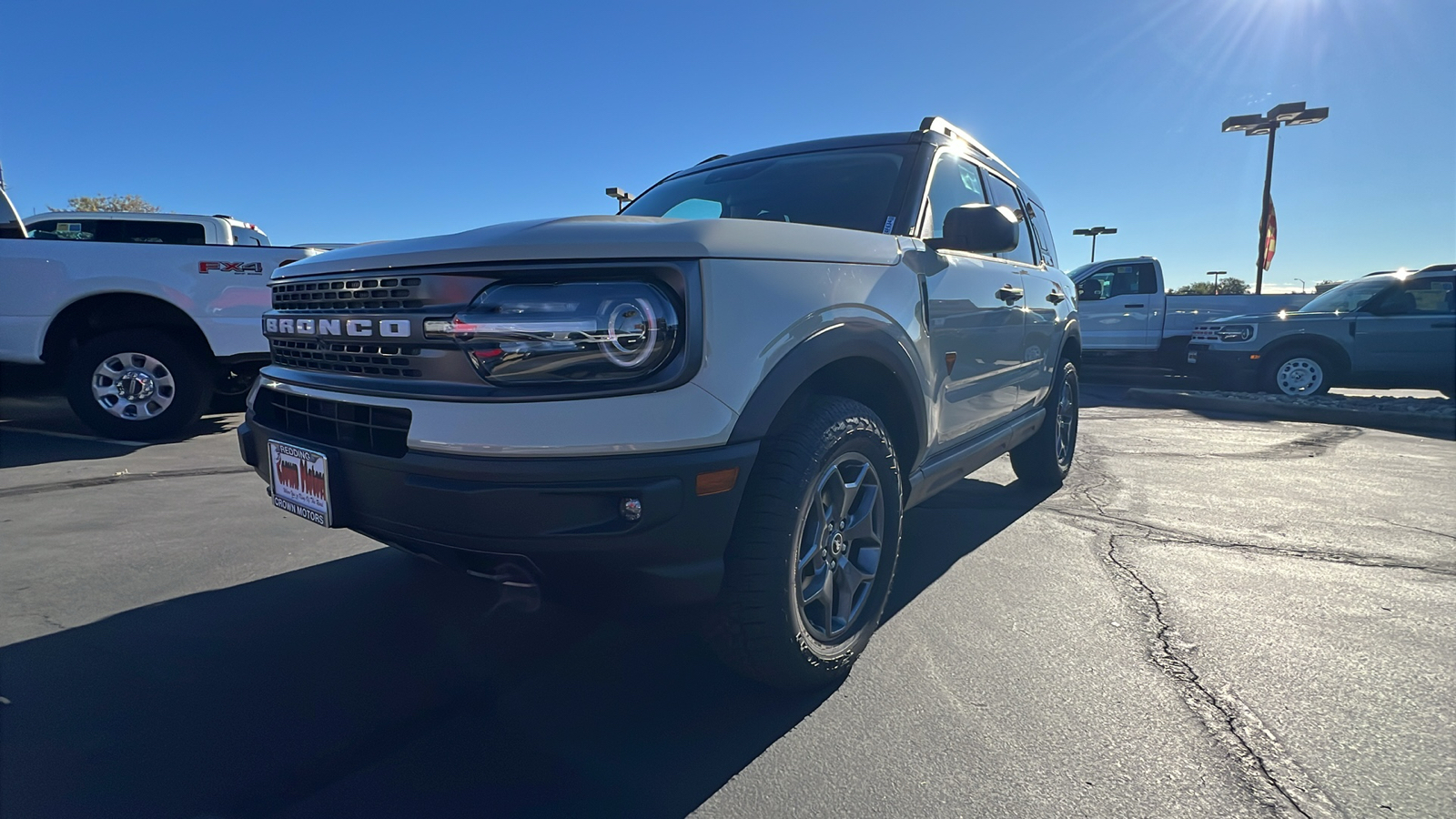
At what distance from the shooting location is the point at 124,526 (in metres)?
3.68

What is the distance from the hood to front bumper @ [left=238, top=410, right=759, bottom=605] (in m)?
0.46

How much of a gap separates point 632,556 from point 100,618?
2.12 m

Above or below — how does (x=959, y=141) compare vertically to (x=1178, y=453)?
above

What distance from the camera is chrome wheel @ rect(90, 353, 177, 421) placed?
5.59 metres

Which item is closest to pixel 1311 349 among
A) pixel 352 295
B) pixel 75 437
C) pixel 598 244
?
pixel 598 244

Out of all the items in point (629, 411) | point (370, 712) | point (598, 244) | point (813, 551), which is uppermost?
point (598, 244)

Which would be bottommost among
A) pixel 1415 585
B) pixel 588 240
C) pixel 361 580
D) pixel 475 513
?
pixel 1415 585

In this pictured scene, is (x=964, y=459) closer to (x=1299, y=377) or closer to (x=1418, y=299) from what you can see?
(x=1299, y=377)

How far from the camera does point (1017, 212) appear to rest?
4.53 meters

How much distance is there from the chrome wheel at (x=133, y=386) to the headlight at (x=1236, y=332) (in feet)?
40.0

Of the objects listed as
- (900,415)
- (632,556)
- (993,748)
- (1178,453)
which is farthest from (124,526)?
(1178,453)

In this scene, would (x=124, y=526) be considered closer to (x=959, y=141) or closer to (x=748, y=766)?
(x=748, y=766)

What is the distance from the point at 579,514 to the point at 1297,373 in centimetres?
1187

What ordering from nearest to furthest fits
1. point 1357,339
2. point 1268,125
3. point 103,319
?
point 103,319 < point 1357,339 < point 1268,125
